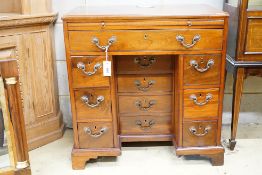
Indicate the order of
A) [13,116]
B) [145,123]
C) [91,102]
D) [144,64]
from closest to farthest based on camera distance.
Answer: [13,116] < [91,102] < [144,64] < [145,123]

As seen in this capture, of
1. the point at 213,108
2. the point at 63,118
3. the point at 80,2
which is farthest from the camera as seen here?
the point at 63,118

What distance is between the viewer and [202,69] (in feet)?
5.82

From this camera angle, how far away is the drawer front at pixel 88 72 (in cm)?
175

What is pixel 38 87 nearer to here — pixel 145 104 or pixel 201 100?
pixel 145 104

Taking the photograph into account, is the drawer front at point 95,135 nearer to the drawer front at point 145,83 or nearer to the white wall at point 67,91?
the drawer front at point 145,83

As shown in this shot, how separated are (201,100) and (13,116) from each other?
0.96 meters

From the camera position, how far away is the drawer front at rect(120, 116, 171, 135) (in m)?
2.07

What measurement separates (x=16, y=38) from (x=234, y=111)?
130 cm

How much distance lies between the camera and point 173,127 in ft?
6.81

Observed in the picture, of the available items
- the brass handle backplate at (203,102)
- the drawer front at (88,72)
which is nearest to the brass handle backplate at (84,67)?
the drawer front at (88,72)

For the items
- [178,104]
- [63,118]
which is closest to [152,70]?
[178,104]

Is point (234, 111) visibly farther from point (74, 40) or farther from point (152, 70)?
point (74, 40)

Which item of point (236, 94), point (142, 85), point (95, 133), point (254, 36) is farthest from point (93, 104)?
point (254, 36)

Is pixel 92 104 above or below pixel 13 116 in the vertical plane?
below
